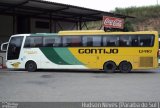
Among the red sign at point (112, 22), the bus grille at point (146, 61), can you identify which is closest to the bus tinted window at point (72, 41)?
the bus grille at point (146, 61)

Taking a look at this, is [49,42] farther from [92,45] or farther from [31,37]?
[92,45]

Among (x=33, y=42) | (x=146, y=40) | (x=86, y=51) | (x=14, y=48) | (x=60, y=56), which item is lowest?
(x=60, y=56)

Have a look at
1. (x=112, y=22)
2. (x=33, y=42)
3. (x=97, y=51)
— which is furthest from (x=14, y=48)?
(x=112, y=22)

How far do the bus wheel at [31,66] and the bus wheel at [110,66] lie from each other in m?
4.70

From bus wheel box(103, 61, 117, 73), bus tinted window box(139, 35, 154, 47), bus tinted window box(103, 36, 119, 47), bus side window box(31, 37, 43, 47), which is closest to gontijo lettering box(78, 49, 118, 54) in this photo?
bus tinted window box(103, 36, 119, 47)

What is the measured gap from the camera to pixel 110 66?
76.2 feet

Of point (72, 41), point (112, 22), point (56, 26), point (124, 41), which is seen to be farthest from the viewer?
point (56, 26)

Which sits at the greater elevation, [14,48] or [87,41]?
[87,41]

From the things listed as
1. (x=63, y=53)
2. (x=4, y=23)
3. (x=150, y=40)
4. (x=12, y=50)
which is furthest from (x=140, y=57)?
(x=4, y=23)

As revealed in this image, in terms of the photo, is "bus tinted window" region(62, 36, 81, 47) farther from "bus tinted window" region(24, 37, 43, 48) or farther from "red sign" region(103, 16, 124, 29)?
"red sign" region(103, 16, 124, 29)

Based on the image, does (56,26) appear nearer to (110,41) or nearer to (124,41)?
(110,41)

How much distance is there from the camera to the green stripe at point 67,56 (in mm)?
23594

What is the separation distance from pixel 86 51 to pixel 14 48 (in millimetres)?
4982

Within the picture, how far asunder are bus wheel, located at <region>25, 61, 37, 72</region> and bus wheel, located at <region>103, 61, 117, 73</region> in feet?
15.4
